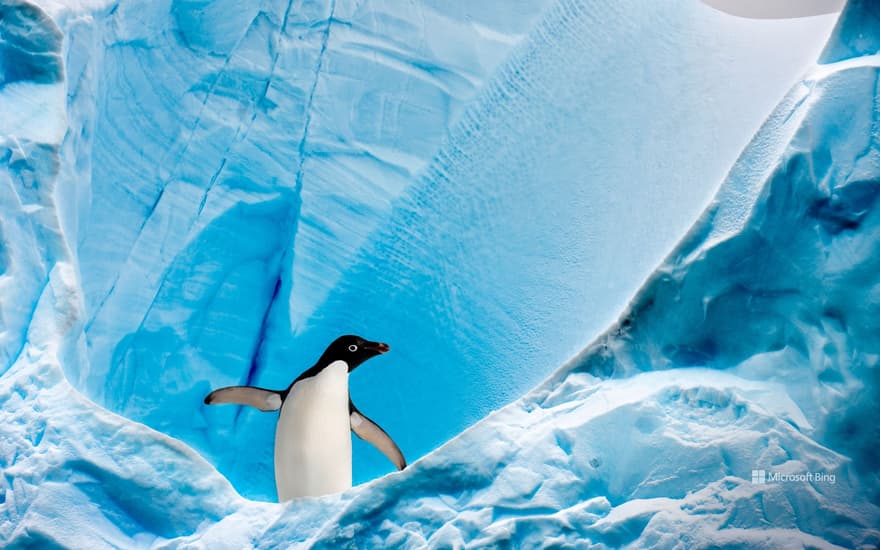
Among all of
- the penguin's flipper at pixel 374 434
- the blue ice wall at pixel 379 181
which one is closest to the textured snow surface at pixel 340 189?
the blue ice wall at pixel 379 181

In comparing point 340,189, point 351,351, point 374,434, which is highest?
point 340,189

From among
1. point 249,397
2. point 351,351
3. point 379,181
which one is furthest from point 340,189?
point 249,397

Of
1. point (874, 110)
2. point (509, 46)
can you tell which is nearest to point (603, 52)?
point (509, 46)

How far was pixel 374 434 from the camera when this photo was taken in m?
2.54

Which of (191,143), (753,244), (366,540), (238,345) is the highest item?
(753,244)

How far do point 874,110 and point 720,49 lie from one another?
0.72 m

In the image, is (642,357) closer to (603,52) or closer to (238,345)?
(603,52)

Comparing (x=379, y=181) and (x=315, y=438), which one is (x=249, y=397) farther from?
(x=379, y=181)

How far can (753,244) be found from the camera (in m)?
2.14

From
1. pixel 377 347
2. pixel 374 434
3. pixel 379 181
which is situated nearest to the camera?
pixel 377 347

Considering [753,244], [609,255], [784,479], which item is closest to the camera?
[784,479]

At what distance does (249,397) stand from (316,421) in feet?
0.75

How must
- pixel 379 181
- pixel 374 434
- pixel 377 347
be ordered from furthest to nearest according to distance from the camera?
pixel 379 181, pixel 374 434, pixel 377 347

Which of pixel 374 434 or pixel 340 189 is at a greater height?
pixel 340 189
